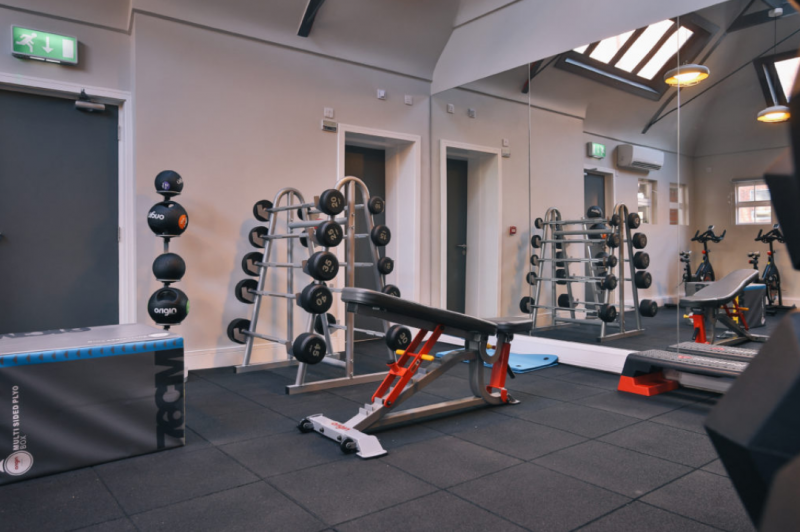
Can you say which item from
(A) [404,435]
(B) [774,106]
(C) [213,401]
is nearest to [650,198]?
(B) [774,106]

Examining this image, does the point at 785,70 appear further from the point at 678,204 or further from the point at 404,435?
the point at 404,435

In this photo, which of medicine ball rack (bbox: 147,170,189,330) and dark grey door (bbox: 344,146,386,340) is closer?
medicine ball rack (bbox: 147,170,189,330)

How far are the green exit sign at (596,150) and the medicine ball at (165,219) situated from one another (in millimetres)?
3552

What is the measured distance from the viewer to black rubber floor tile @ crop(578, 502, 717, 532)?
1823 mm

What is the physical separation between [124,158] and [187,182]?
53 cm

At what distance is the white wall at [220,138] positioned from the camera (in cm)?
420

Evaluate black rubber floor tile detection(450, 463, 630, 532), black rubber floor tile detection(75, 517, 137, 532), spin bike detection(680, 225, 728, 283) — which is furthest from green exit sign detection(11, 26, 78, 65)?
spin bike detection(680, 225, 728, 283)

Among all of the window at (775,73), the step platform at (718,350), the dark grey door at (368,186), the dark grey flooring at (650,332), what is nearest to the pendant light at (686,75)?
the window at (775,73)

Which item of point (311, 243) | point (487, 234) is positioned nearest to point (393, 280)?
point (487, 234)

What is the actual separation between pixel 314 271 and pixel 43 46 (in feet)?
8.65

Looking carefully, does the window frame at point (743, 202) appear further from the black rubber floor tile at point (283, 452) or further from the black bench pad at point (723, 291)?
the black rubber floor tile at point (283, 452)

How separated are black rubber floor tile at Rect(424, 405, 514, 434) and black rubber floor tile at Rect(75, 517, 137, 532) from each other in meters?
1.59

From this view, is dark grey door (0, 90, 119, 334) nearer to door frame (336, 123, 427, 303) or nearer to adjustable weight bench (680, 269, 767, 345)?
door frame (336, 123, 427, 303)

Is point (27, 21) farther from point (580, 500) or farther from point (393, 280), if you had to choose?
point (580, 500)
